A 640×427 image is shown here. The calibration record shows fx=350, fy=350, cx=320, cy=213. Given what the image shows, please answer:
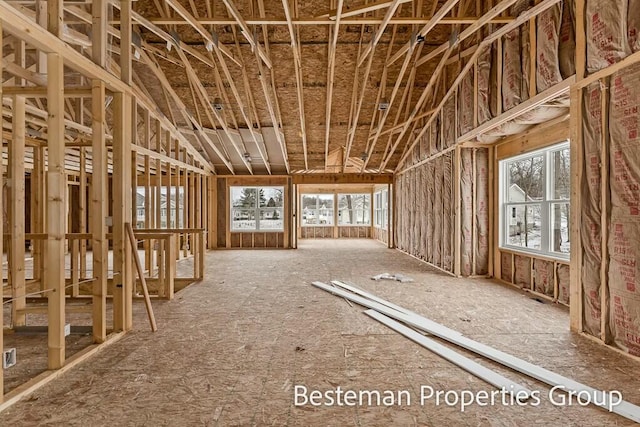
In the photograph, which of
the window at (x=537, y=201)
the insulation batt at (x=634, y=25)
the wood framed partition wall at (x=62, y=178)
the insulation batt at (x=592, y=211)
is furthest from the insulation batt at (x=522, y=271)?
the wood framed partition wall at (x=62, y=178)

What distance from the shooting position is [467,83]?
6.14 meters

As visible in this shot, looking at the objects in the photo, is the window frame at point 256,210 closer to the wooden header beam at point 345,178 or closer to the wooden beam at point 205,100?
the wooden beam at point 205,100

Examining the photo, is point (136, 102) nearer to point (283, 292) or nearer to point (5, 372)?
point (283, 292)

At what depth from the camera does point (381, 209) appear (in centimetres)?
1424

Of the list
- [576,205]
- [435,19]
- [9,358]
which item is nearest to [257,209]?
[435,19]

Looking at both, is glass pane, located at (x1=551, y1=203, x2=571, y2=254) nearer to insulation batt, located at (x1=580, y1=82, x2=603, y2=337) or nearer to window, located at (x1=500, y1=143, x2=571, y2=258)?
window, located at (x1=500, y1=143, x2=571, y2=258)

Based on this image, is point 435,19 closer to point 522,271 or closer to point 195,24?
→ point 195,24

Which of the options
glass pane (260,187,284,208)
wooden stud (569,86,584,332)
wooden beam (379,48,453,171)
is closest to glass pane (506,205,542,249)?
wooden stud (569,86,584,332)

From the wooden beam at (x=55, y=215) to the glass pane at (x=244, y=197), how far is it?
943 centimetres

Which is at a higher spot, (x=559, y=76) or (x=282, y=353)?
(x=559, y=76)

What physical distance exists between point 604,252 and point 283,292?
391cm

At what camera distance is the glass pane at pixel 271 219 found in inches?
484

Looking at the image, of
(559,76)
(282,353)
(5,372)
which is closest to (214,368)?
(282,353)

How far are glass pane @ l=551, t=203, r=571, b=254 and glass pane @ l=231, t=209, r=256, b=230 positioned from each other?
9.18m
